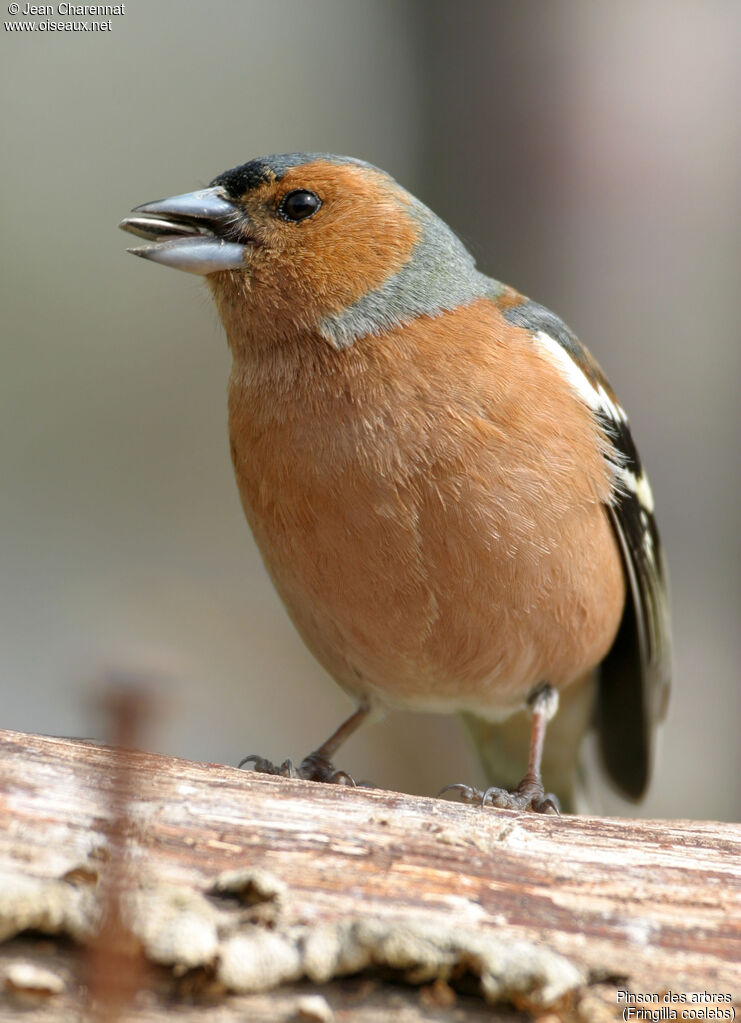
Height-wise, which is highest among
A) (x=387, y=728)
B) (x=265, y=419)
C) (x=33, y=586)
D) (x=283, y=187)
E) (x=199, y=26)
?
→ (x=199, y=26)

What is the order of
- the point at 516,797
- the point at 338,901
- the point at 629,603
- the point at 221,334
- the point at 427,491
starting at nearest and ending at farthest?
the point at 338,901 < the point at 427,491 < the point at 516,797 < the point at 629,603 < the point at 221,334

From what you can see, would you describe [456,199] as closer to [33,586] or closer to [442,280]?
[442,280]

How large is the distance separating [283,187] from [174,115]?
400 cm

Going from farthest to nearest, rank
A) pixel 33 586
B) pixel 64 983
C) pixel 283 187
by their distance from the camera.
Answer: pixel 33 586
pixel 283 187
pixel 64 983

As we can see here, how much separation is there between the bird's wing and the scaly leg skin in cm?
54

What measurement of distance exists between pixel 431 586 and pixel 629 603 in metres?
1.23

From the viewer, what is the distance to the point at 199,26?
21.9ft

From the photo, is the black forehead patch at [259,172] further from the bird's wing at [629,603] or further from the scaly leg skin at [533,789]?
the scaly leg skin at [533,789]

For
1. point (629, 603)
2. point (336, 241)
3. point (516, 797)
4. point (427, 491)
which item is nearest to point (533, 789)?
point (516, 797)

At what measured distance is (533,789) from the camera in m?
3.55

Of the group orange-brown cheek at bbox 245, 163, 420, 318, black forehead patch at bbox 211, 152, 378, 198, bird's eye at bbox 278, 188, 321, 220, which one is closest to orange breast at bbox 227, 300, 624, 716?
orange-brown cheek at bbox 245, 163, 420, 318

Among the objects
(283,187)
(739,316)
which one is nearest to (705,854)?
(283,187)

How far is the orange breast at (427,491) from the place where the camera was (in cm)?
302

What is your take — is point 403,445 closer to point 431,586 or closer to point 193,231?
point 431,586
